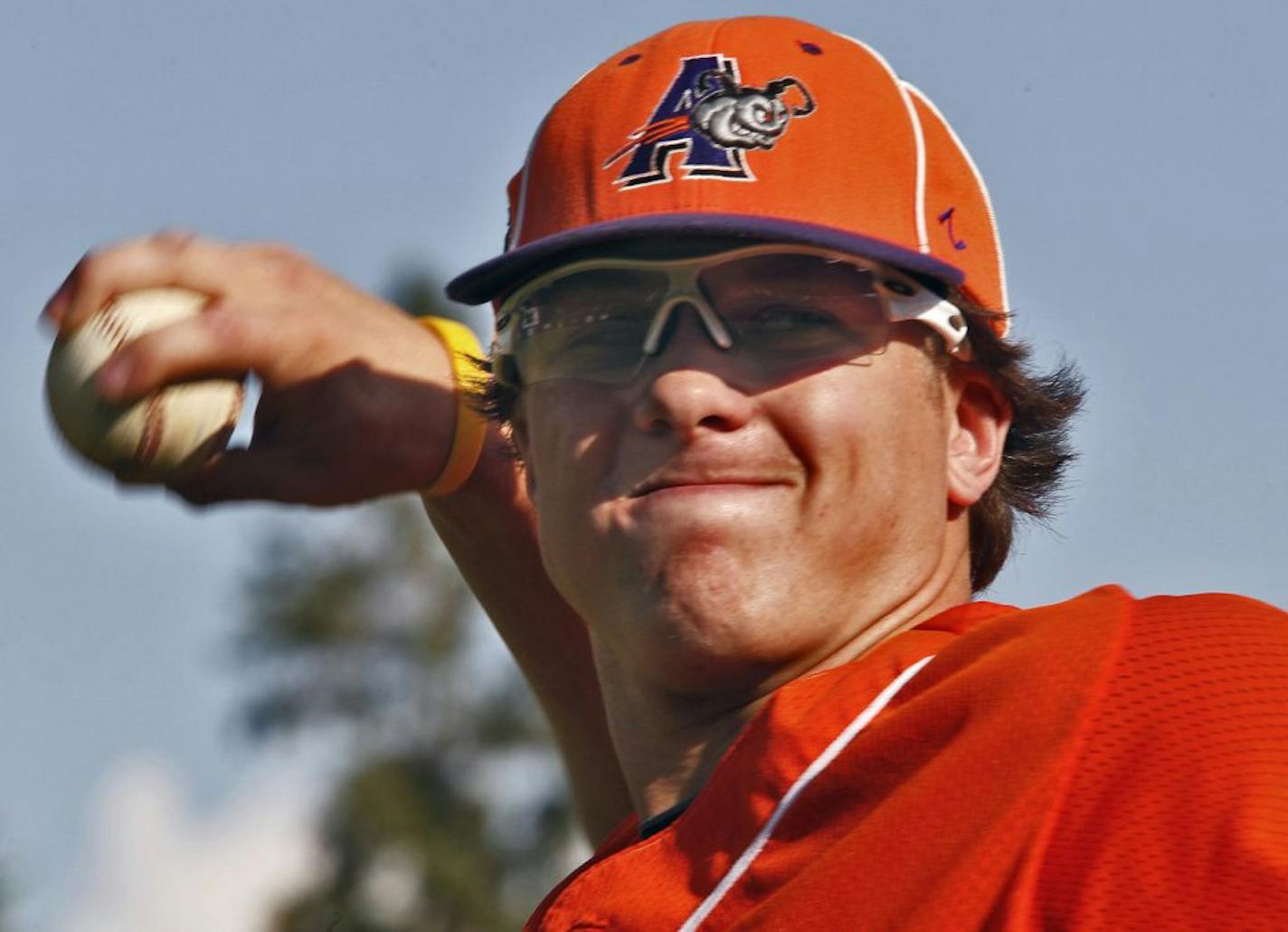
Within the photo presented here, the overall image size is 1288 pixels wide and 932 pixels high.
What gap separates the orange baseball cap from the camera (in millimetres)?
3658

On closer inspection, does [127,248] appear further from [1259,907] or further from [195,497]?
[1259,907]

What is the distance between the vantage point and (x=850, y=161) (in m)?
3.72

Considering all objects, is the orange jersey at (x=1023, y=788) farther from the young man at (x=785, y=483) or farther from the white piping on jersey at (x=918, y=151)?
the white piping on jersey at (x=918, y=151)

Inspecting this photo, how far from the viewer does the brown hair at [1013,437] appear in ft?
13.1

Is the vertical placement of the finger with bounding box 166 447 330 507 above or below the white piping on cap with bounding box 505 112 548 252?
below

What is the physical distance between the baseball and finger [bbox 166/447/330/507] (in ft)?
0.48

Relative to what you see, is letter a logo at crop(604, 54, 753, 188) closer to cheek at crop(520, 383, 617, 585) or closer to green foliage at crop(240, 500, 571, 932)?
cheek at crop(520, 383, 617, 585)

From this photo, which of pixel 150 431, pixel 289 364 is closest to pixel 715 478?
pixel 289 364

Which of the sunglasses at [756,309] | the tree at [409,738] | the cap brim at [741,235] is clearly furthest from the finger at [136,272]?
the tree at [409,738]

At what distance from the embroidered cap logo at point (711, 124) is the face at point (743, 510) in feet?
0.90

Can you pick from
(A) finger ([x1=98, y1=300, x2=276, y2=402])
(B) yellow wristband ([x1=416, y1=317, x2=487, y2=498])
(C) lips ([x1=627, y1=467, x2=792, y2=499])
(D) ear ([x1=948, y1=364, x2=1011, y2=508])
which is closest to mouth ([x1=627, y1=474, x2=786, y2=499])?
(C) lips ([x1=627, y1=467, x2=792, y2=499])

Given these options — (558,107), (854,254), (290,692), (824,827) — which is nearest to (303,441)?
(558,107)

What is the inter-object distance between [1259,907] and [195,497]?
7.23 feet

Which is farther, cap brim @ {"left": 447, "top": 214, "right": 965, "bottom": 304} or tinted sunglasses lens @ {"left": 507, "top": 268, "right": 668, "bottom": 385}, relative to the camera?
tinted sunglasses lens @ {"left": 507, "top": 268, "right": 668, "bottom": 385}
